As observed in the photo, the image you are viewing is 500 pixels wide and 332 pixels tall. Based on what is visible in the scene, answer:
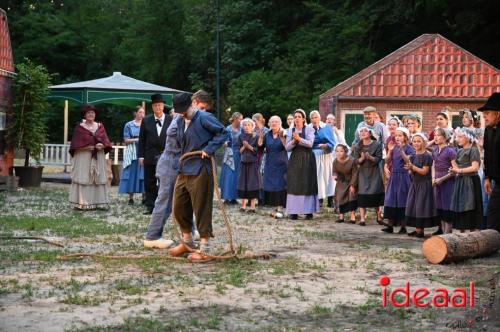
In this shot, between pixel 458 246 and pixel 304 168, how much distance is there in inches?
216

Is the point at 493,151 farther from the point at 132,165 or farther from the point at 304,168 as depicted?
the point at 132,165

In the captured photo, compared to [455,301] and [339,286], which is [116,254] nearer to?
[339,286]

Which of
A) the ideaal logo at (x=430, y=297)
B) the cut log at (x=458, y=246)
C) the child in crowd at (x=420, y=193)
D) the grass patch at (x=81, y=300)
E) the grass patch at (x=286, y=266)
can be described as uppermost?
the child in crowd at (x=420, y=193)

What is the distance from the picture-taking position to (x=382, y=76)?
89.6ft

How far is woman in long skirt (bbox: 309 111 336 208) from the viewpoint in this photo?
16266 millimetres

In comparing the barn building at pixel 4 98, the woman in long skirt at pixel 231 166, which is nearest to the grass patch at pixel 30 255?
the woman in long skirt at pixel 231 166

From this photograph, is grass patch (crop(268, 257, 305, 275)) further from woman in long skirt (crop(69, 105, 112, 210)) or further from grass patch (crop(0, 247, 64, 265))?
woman in long skirt (crop(69, 105, 112, 210))

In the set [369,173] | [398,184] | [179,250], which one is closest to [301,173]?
[369,173]

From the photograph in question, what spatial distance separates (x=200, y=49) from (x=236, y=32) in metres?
4.05

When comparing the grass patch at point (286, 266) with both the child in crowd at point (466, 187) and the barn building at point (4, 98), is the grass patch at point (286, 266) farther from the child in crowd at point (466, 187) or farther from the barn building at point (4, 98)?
the barn building at point (4, 98)

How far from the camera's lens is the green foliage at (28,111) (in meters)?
21.8

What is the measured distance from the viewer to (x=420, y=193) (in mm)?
12758

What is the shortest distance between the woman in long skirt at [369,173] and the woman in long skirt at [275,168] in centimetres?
200

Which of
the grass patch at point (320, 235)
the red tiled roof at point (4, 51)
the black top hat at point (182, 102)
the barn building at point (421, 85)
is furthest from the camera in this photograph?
the barn building at point (421, 85)
